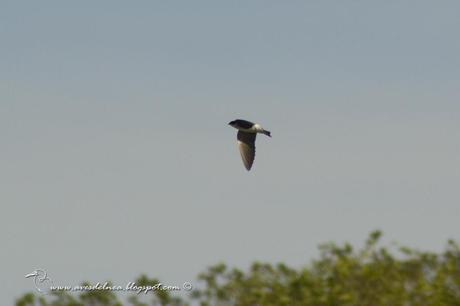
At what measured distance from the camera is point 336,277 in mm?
32094

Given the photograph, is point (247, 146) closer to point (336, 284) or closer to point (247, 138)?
point (247, 138)

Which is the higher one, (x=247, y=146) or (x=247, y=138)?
(x=247, y=138)

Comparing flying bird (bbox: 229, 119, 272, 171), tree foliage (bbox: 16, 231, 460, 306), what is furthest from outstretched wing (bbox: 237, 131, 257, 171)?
tree foliage (bbox: 16, 231, 460, 306)

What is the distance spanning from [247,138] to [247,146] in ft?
1.17

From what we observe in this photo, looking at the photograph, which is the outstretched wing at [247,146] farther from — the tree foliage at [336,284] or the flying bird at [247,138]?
the tree foliage at [336,284]

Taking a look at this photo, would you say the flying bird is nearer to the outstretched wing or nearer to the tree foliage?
the outstretched wing

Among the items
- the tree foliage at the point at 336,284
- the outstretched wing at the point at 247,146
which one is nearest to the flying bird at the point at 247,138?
the outstretched wing at the point at 247,146

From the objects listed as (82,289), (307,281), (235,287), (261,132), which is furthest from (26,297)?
(261,132)

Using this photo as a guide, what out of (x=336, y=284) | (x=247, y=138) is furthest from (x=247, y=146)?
(x=336, y=284)

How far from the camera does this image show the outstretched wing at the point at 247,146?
50062 millimetres

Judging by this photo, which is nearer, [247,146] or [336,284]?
[336,284]

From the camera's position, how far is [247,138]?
50500 millimetres

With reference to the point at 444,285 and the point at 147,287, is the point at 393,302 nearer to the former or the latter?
the point at 444,285

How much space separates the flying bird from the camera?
49.7 metres
